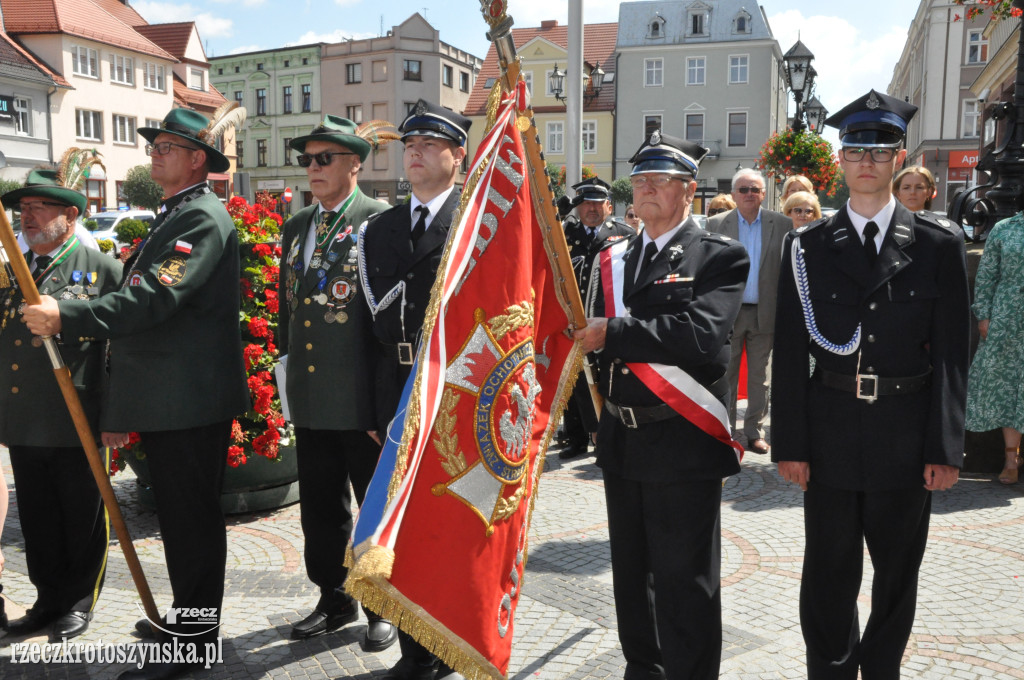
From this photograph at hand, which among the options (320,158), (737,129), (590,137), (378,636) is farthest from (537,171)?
(590,137)

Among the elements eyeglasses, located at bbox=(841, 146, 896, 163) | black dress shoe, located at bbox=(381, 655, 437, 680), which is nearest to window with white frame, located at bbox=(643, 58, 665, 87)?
eyeglasses, located at bbox=(841, 146, 896, 163)

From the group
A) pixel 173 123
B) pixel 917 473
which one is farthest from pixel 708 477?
pixel 173 123

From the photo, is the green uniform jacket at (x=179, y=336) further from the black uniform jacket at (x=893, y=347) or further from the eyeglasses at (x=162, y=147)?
the black uniform jacket at (x=893, y=347)

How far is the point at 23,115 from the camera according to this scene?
39031 mm

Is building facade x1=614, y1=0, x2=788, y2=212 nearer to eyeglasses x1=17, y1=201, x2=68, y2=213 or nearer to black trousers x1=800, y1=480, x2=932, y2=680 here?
eyeglasses x1=17, y1=201, x2=68, y2=213

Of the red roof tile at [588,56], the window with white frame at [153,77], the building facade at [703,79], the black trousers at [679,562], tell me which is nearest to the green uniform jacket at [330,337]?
the black trousers at [679,562]

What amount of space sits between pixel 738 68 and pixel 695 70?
2.37 metres

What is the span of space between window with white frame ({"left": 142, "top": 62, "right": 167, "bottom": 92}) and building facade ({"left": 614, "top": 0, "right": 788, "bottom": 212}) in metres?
24.8

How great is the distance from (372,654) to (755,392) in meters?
4.50

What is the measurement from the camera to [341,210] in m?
4.38

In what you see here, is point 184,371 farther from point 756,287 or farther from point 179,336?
point 756,287

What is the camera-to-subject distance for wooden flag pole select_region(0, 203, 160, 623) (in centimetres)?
356

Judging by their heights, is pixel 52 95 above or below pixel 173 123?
above

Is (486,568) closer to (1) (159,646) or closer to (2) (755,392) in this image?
(1) (159,646)
